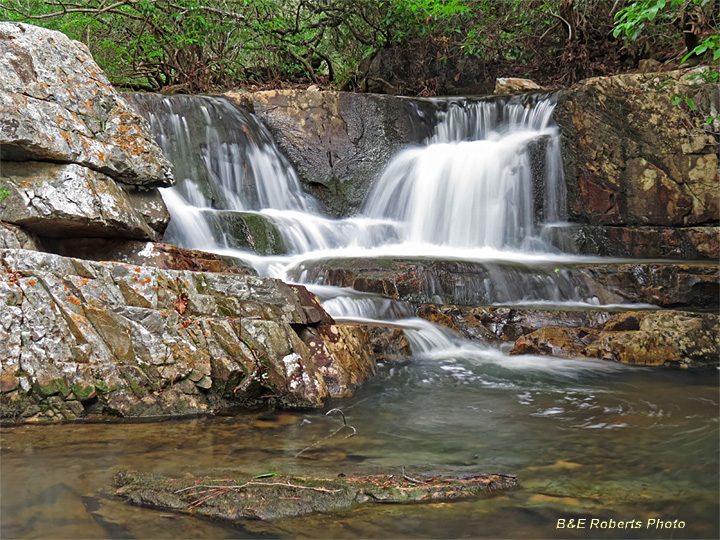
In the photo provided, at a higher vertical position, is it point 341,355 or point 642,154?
point 642,154

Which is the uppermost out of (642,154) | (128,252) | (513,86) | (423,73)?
(423,73)

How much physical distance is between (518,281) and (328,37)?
10434 millimetres

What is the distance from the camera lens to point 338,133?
11.4 metres

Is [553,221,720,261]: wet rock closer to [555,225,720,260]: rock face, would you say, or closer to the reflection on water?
[555,225,720,260]: rock face

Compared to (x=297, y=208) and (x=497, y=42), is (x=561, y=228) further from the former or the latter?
A: (x=497, y=42)

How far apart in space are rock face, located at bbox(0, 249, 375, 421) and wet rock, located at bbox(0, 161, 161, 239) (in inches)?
52.6

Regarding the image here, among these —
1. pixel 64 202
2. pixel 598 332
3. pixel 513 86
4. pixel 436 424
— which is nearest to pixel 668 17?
pixel 513 86


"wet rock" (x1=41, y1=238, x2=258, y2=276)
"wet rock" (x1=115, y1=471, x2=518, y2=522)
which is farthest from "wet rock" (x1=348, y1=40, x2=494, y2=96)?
"wet rock" (x1=115, y1=471, x2=518, y2=522)

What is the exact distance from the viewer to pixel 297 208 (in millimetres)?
10391

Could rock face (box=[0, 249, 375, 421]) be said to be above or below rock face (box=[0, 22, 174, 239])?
below

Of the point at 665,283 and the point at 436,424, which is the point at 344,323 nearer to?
the point at 436,424

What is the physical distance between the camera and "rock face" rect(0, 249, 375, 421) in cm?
363

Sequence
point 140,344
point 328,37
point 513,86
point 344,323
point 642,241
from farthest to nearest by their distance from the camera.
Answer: point 328,37
point 513,86
point 642,241
point 344,323
point 140,344

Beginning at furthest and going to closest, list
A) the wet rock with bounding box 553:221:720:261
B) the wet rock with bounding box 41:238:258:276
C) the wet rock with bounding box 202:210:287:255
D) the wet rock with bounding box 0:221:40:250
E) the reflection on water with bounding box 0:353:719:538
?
the wet rock with bounding box 553:221:720:261, the wet rock with bounding box 202:210:287:255, the wet rock with bounding box 41:238:258:276, the wet rock with bounding box 0:221:40:250, the reflection on water with bounding box 0:353:719:538
